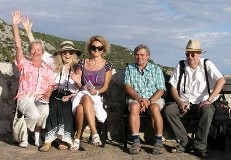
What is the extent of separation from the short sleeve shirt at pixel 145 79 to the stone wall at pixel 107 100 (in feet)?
2.11

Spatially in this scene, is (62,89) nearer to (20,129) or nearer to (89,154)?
(20,129)

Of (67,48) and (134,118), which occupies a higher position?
(67,48)

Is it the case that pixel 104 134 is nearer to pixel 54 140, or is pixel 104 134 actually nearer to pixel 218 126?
pixel 54 140

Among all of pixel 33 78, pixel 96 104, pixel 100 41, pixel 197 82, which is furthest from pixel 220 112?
pixel 33 78

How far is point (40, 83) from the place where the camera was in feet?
23.0

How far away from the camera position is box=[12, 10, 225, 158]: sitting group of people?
21.8ft

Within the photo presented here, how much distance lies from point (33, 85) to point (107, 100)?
4.59ft

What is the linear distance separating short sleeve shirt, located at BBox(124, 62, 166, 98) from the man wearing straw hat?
8.2 inches

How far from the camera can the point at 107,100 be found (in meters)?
7.79

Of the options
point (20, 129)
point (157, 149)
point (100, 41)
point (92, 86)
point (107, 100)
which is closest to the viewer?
point (157, 149)

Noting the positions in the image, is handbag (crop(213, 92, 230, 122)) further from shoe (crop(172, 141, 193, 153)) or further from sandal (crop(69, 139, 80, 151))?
sandal (crop(69, 139, 80, 151))

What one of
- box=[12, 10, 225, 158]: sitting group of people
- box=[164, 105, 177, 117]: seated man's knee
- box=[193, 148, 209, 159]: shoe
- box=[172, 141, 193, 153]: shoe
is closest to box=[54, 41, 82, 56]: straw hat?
box=[12, 10, 225, 158]: sitting group of people

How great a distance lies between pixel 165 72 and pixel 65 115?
79.8 inches

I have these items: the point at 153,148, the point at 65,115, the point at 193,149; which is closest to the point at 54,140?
the point at 65,115
